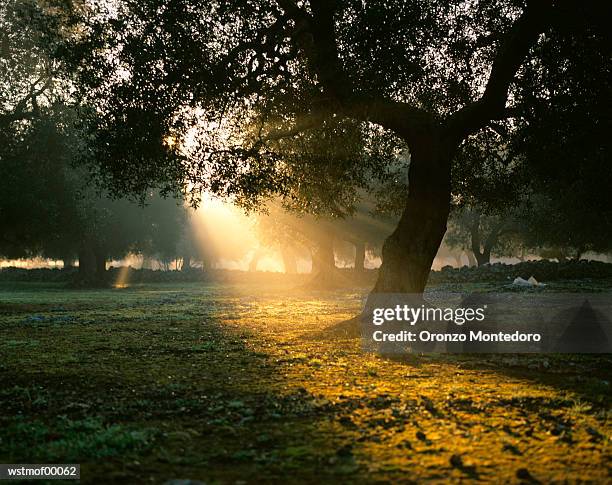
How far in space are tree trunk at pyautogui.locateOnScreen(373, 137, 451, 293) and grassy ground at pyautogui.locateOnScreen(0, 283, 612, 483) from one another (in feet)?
13.3

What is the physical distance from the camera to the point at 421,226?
15.3m

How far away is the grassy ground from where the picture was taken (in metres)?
4.50

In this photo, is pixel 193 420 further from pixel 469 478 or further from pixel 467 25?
pixel 467 25

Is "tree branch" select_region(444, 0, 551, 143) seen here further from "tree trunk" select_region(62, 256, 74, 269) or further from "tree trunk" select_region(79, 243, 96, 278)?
"tree trunk" select_region(62, 256, 74, 269)

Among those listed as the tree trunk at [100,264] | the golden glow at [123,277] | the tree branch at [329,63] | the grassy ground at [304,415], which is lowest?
the golden glow at [123,277]

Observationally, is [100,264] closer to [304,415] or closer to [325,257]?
[325,257]

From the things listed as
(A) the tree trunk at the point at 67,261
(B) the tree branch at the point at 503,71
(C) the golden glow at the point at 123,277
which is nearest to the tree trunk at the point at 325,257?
(C) the golden glow at the point at 123,277

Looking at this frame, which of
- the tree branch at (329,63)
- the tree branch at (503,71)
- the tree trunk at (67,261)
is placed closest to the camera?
the tree branch at (329,63)

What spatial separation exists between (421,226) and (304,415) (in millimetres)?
10103

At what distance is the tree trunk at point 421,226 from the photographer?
1530cm

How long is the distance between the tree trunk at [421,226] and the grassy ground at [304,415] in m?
4.04

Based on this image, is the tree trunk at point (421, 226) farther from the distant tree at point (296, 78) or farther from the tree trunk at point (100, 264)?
the tree trunk at point (100, 264)

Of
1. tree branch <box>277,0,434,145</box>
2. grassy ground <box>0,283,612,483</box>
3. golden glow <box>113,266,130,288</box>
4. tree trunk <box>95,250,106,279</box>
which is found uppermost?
tree branch <box>277,0,434,145</box>

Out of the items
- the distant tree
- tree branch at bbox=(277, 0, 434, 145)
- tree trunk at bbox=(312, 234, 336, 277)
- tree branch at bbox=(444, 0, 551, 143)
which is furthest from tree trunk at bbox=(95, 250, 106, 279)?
tree branch at bbox=(444, 0, 551, 143)
